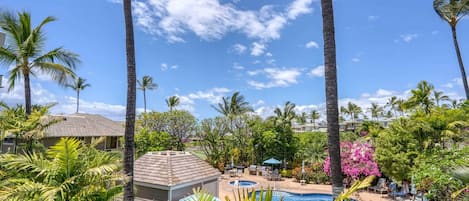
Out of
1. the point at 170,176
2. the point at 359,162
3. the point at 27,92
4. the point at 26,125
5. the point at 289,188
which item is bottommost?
the point at 289,188

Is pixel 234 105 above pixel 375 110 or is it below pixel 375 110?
below

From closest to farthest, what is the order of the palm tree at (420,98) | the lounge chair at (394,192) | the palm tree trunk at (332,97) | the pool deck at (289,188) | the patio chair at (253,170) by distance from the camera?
the palm tree trunk at (332,97)
the lounge chair at (394,192)
the pool deck at (289,188)
the patio chair at (253,170)
the palm tree at (420,98)

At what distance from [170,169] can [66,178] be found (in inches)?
256

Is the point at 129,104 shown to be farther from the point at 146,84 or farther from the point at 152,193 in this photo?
the point at 146,84

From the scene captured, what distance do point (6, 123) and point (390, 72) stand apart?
24326 mm

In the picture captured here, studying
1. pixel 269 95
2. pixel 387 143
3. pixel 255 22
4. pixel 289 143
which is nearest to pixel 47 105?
pixel 255 22

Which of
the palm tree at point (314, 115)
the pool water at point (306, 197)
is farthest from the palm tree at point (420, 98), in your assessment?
the palm tree at point (314, 115)

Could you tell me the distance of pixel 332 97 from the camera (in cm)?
580

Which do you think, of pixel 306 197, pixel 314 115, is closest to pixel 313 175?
pixel 306 197

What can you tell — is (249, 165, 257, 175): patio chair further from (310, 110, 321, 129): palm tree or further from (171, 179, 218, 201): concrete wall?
(310, 110, 321, 129): palm tree

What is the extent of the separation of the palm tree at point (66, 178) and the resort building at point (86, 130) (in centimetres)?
1733

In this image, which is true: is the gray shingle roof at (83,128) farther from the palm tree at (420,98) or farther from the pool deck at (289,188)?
the palm tree at (420,98)

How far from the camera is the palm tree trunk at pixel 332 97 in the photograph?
5.62m

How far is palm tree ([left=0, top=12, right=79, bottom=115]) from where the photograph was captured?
39.2 feet
